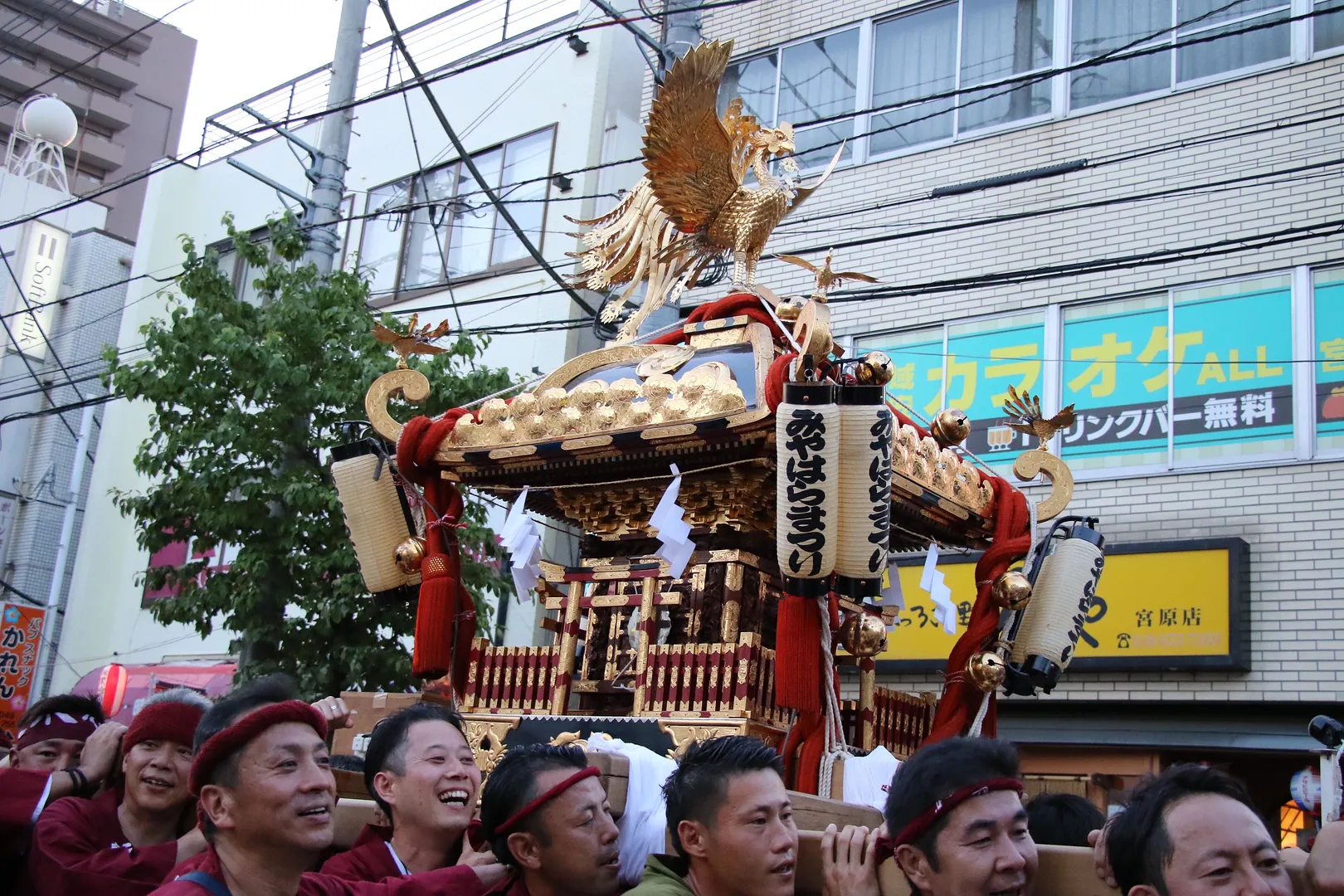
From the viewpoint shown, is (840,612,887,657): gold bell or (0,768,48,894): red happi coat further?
(840,612,887,657): gold bell

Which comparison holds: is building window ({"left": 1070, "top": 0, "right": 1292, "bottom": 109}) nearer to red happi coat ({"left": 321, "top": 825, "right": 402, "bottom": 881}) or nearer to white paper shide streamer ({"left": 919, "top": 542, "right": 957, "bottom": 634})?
white paper shide streamer ({"left": 919, "top": 542, "right": 957, "bottom": 634})

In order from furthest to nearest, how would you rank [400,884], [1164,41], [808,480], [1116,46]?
[1116,46] → [1164,41] → [808,480] → [400,884]

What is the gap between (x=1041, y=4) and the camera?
12.1 metres

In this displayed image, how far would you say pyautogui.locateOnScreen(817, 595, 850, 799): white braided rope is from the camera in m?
5.27

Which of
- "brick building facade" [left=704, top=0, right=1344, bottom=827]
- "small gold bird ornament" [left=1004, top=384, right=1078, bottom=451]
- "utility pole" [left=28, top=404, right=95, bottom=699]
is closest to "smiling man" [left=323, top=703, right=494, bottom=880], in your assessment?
"small gold bird ornament" [left=1004, top=384, right=1078, bottom=451]

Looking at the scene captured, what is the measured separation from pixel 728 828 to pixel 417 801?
1001 millimetres

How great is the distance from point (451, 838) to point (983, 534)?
3.49 meters

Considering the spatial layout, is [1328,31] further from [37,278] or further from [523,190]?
[37,278]

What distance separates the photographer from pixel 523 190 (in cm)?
1570

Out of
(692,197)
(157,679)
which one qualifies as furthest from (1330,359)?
(157,679)

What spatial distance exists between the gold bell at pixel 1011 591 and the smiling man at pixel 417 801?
2.80 metres

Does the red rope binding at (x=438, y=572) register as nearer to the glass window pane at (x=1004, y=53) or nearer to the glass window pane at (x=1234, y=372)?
the glass window pane at (x=1234, y=372)

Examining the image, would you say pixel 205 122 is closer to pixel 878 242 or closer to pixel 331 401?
pixel 331 401

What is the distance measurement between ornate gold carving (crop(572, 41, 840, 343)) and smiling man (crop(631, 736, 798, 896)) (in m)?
3.25
